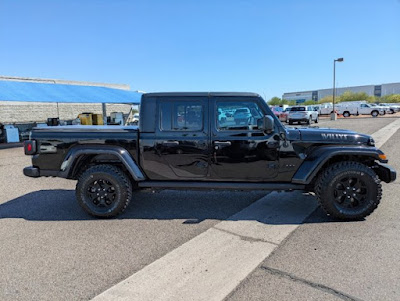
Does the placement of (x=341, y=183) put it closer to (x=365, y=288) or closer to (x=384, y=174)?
(x=384, y=174)

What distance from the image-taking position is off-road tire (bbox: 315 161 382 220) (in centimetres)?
394

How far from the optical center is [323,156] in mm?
3922

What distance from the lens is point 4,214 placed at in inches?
176

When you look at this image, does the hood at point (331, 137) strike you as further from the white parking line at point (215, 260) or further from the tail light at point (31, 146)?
the tail light at point (31, 146)

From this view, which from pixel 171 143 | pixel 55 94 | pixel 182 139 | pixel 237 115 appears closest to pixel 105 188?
pixel 171 143

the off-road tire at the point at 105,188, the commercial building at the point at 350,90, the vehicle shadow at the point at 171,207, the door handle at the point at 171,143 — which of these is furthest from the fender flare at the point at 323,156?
the commercial building at the point at 350,90

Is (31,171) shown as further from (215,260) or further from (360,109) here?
(360,109)

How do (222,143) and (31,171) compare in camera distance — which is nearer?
(222,143)

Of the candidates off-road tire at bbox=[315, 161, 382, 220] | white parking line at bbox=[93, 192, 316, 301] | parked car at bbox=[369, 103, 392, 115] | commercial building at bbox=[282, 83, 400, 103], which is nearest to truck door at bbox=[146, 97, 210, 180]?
white parking line at bbox=[93, 192, 316, 301]

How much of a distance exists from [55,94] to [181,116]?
14481mm

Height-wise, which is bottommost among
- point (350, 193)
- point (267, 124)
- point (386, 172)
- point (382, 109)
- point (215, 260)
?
point (215, 260)

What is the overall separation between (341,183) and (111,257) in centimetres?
328

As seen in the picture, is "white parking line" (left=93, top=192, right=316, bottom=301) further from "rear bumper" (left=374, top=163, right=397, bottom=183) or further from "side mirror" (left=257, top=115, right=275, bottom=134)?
"side mirror" (left=257, top=115, right=275, bottom=134)

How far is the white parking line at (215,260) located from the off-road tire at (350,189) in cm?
45
